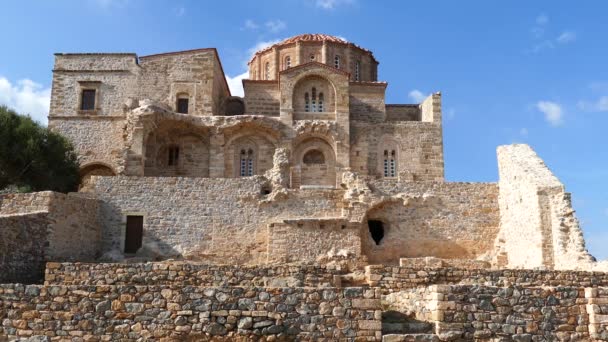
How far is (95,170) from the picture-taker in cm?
2811

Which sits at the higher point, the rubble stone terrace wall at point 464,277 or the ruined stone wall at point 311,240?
the ruined stone wall at point 311,240

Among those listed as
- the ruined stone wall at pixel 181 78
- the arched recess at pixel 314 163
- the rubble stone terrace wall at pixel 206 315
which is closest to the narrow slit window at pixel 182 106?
the ruined stone wall at pixel 181 78

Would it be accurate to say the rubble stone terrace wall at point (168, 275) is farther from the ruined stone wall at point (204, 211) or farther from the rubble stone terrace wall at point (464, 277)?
the ruined stone wall at point (204, 211)

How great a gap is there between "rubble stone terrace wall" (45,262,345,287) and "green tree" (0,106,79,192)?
37.7 feet

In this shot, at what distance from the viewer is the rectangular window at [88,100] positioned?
28.4 m

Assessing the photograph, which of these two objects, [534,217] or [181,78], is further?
[181,78]

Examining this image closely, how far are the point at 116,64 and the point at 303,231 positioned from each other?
14268 mm

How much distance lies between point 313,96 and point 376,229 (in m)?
8.89

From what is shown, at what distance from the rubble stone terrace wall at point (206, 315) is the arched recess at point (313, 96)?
2037 centimetres

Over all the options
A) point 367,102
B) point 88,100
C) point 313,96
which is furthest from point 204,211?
point 367,102

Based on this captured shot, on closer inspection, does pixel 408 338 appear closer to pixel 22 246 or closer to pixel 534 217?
pixel 534 217

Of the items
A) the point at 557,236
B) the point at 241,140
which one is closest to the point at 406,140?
the point at 241,140

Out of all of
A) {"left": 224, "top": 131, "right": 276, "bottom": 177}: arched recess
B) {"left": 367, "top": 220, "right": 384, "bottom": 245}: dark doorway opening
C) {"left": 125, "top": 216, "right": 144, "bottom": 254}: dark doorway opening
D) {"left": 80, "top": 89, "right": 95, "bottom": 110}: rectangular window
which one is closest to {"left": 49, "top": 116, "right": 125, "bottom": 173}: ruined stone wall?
{"left": 80, "top": 89, "right": 95, "bottom": 110}: rectangular window

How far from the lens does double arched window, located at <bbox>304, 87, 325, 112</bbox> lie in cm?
2897
